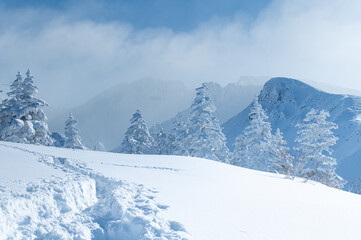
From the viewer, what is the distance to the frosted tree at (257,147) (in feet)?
95.8

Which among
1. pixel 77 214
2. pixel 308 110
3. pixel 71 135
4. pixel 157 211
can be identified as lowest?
pixel 71 135

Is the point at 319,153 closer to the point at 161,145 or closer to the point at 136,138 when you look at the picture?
the point at 136,138

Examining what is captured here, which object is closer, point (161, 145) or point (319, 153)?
point (319, 153)

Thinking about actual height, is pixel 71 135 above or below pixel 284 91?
below

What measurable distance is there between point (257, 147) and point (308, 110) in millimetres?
63021

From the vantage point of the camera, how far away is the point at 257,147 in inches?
1180

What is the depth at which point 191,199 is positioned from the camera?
7.54 m

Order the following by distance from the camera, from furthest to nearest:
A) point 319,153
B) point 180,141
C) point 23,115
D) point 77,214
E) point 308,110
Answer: point 308,110 → point 180,141 → point 319,153 → point 23,115 → point 77,214

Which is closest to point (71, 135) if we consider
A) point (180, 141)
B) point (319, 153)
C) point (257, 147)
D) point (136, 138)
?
point (136, 138)

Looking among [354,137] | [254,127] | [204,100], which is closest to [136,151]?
[204,100]

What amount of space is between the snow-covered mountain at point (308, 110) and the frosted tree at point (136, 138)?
18013mm

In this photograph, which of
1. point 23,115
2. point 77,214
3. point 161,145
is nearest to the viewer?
point 77,214

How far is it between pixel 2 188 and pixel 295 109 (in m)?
93.7

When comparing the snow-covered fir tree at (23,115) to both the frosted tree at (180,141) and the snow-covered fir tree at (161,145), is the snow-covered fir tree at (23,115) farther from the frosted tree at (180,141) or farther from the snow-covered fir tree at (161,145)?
the snow-covered fir tree at (161,145)
